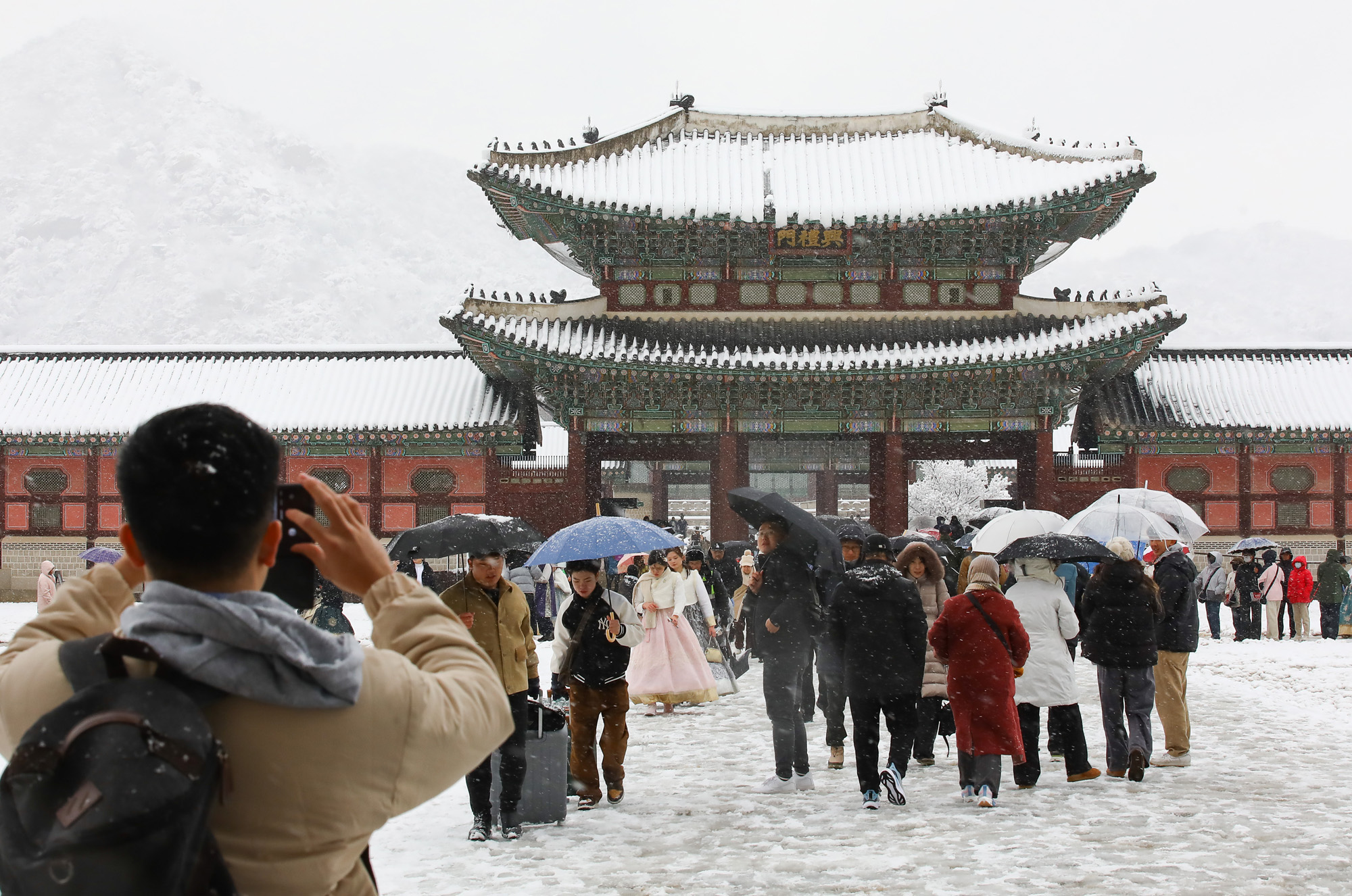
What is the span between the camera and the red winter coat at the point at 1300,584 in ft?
58.7

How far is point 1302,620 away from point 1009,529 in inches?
360

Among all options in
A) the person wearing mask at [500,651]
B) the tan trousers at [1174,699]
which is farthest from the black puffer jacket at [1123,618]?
the person wearing mask at [500,651]

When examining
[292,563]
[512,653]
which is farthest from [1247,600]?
[292,563]

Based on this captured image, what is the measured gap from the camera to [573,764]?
7.75 metres

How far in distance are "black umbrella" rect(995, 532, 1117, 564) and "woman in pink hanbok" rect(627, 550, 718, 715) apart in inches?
135

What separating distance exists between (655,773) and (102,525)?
18.3 metres

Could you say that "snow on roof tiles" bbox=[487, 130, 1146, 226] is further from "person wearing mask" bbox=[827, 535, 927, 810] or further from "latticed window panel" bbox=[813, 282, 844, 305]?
"person wearing mask" bbox=[827, 535, 927, 810]

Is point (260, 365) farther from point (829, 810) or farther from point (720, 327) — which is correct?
point (829, 810)

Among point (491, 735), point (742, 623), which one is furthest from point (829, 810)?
point (742, 623)

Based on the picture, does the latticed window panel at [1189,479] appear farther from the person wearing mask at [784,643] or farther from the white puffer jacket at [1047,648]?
the person wearing mask at [784,643]

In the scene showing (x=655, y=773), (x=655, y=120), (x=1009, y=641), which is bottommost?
(x=655, y=773)

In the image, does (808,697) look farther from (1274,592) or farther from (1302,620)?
(1302,620)

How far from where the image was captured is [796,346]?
20.8 metres

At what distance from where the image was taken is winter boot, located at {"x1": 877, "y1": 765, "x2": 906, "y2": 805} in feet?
24.9
